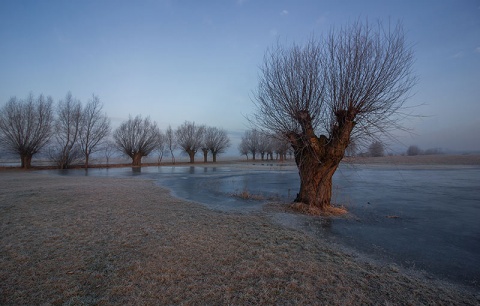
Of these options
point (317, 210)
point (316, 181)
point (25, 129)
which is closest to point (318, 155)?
point (316, 181)

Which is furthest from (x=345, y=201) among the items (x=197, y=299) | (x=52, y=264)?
(x=52, y=264)

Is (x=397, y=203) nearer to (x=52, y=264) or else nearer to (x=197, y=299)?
(x=197, y=299)

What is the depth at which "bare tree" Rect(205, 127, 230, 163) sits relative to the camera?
6514cm

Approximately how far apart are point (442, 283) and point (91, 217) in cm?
848

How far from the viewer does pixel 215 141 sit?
66.1 m

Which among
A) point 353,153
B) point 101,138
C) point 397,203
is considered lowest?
point 397,203

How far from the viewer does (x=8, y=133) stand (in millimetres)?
33031

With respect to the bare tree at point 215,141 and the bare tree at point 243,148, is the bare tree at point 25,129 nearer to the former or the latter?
the bare tree at point 215,141

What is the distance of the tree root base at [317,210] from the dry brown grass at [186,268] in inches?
101

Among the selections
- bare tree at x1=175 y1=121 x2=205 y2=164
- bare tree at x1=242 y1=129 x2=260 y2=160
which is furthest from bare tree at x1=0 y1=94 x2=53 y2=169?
bare tree at x1=242 y1=129 x2=260 y2=160

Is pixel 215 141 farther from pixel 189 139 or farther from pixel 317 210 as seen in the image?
pixel 317 210

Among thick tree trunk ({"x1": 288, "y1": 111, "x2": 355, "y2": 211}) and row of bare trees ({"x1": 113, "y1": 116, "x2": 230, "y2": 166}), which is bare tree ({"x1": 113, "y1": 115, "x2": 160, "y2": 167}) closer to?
row of bare trees ({"x1": 113, "y1": 116, "x2": 230, "y2": 166})

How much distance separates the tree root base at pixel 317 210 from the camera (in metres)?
8.98

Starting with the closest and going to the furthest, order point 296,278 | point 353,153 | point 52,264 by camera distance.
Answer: point 296,278, point 52,264, point 353,153
